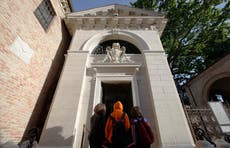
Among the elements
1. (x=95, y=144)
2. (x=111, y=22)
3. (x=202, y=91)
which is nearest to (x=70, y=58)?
(x=111, y=22)

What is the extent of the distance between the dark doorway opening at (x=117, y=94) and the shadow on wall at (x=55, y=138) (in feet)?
7.42

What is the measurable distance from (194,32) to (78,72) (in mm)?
12723

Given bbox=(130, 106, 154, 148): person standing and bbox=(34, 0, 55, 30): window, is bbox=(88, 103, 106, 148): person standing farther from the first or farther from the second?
bbox=(34, 0, 55, 30): window

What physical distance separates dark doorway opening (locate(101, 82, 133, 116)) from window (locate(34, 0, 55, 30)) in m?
4.38

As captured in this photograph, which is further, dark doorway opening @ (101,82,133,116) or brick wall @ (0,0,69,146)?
dark doorway opening @ (101,82,133,116)

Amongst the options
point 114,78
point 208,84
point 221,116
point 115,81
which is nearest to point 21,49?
point 114,78

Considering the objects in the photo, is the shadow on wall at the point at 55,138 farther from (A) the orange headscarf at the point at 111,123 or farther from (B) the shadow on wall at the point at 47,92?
(A) the orange headscarf at the point at 111,123

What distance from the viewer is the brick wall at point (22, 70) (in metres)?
3.62

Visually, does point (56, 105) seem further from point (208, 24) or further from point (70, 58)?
point (208, 24)

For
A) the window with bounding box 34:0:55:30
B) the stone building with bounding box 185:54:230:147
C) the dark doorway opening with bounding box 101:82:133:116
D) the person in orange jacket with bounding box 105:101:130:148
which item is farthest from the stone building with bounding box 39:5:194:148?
the person in orange jacket with bounding box 105:101:130:148

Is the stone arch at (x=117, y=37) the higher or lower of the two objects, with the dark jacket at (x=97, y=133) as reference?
higher

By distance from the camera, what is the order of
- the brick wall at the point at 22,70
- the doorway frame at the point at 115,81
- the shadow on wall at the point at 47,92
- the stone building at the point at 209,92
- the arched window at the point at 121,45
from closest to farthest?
the brick wall at the point at 22,70, the shadow on wall at the point at 47,92, the doorway frame at the point at 115,81, the stone building at the point at 209,92, the arched window at the point at 121,45

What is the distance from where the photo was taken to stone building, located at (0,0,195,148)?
3.99 m

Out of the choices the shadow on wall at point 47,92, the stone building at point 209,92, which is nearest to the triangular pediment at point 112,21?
the shadow on wall at point 47,92
